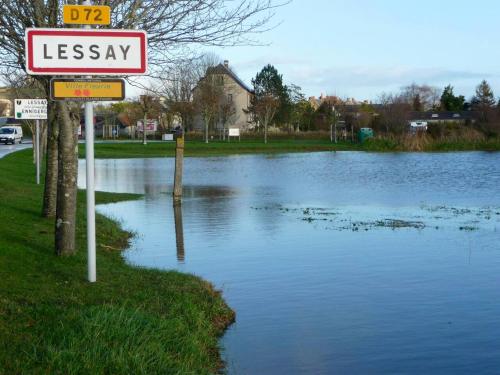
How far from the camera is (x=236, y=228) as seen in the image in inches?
729

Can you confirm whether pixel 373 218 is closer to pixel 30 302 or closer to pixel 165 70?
pixel 165 70

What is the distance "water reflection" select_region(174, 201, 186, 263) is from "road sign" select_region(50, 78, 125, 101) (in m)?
5.36

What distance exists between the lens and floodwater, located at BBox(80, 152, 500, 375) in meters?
8.72

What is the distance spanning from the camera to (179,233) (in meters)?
17.5

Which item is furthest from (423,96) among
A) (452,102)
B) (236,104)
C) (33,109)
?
(33,109)

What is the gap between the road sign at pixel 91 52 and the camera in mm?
9047

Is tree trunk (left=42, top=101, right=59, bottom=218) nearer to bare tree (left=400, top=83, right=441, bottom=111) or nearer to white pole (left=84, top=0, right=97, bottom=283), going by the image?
white pole (left=84, top=0, right=97, bottom=283)

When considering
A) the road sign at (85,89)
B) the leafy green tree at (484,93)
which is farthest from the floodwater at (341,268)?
the leafy green tree at (484,93)

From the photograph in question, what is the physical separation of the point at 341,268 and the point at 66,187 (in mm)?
5011

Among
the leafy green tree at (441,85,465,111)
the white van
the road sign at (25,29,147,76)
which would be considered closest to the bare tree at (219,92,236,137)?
the white van

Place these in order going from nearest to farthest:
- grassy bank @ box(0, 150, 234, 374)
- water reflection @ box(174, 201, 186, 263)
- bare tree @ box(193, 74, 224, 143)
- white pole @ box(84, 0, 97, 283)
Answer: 1. grassy bank @ box(0, 150, 234, 374)
2. white pole @ box(84, 0, 97, 283)
3. water reflection @ box(174, 201, 186, 263)
4. bare tree @ box(193, 74, 224, 143)

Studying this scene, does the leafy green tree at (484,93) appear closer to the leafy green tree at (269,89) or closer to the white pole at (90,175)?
the leafy green tree at (269,89)

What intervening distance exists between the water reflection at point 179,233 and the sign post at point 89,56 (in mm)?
5252

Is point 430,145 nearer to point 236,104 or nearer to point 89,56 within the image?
point 236,104
